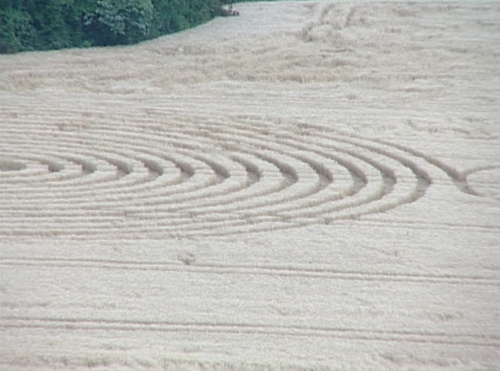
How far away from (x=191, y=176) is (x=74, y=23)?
867 cm

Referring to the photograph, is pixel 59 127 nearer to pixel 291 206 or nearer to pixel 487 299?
pixel 291 206

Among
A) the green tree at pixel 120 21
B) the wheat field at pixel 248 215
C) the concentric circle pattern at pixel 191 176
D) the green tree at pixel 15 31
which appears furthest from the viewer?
the green tree at pixel 120 21

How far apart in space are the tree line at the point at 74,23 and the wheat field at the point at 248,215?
986 millimetres

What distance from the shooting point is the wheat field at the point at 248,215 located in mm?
4699

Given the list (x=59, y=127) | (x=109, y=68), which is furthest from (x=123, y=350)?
(x=109, y=68)

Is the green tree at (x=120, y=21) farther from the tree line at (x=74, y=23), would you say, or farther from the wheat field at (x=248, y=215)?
the wheat field at (x=248, y=215)

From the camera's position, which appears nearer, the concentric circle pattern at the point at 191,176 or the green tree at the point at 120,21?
the concentric circle pattern at the point at 191,176

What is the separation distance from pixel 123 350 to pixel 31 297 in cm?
96

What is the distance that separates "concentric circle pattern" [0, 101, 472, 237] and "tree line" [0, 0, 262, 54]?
191 inches

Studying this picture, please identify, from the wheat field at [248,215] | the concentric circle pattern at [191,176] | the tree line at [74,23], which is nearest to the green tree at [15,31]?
the tree line at [74,23]

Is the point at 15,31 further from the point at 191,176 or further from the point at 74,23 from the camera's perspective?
the point at 191,176

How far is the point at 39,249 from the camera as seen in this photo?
6035 mm

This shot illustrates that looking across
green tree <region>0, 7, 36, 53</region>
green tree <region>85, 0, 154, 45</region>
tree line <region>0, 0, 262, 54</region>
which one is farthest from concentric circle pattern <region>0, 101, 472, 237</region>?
green tree <region>85, 0, 154, 45</region>

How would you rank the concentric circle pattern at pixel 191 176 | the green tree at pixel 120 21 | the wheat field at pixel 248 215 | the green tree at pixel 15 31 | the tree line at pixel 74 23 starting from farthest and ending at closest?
the green tree at pixel 120 21 < the tree line at pixel 74 23 < the green tree at pixel 15 31 < the concentric circle pattern at pixel 191 176 < the wheat field at pixel 248 215
